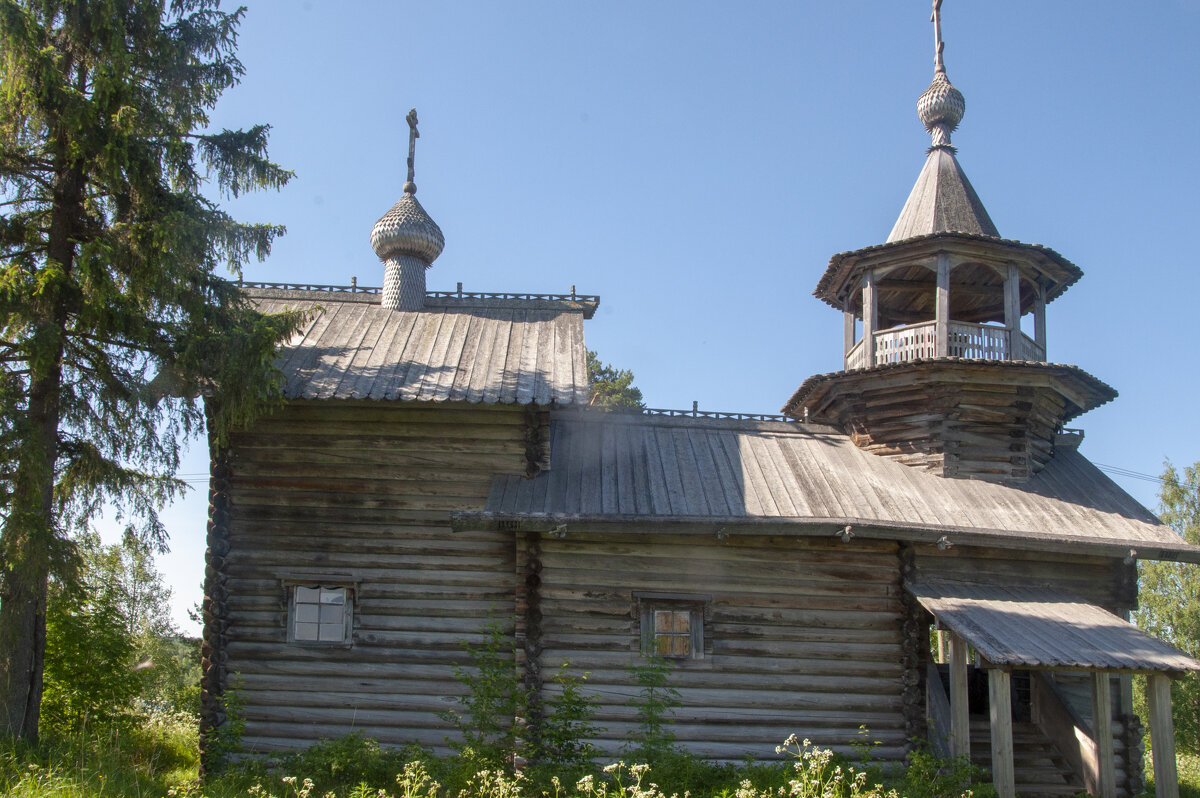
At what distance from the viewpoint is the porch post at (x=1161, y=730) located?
10.7 m

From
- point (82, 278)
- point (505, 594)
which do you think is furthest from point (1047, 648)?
point (82, 278)

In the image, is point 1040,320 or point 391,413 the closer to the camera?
point 391,413

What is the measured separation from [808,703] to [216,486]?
8.10m

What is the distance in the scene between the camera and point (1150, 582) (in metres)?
30.9

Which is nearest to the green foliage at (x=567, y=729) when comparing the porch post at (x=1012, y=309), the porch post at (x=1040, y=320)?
the porch post at (x=1012, y=309)

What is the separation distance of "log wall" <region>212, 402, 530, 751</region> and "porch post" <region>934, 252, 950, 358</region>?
6285 mm

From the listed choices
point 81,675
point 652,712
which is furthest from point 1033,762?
point 81,675

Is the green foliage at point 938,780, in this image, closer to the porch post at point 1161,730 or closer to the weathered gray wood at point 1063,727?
the porch post at point 1161,730

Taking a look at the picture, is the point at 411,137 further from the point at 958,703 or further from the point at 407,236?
the point at 958,703

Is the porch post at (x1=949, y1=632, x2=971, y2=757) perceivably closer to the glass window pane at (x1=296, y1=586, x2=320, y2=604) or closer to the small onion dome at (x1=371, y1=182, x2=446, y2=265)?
the glass window pane at (x1=296, y1=586, x2=320, y2=604)

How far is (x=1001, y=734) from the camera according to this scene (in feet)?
34.2

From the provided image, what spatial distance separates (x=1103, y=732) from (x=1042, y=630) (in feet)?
5.22

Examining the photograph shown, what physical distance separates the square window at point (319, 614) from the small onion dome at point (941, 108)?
13038mm

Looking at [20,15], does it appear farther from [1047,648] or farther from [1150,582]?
[1150,582]
